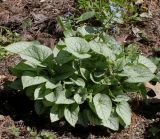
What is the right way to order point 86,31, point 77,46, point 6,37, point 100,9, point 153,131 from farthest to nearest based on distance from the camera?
point 100,9 < point 6,37 < point 86,31 < point 153,131 < point 77,46

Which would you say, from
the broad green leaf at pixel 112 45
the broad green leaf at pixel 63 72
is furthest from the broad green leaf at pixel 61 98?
the broad green leaf at pixel 112 45

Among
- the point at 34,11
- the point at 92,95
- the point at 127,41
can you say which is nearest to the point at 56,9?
the point at 34,11

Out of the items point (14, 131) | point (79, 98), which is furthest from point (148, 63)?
point (14, 131)

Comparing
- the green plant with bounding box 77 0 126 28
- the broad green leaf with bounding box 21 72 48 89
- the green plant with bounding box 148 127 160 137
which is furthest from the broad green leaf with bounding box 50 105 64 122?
the green plant with bounding box 77 0 126 28

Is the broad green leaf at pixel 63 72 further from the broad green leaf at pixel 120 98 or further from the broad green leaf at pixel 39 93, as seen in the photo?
the broad green leaf at pixel 120 98

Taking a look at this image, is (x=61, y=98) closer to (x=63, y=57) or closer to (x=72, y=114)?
(x=72, y=114)

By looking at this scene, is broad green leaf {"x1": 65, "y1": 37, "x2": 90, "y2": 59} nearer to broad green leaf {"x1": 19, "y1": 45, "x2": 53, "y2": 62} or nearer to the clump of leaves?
broad green leaf {"x1": 19, "y1": 45, "x2": 53, "y2": 62}
